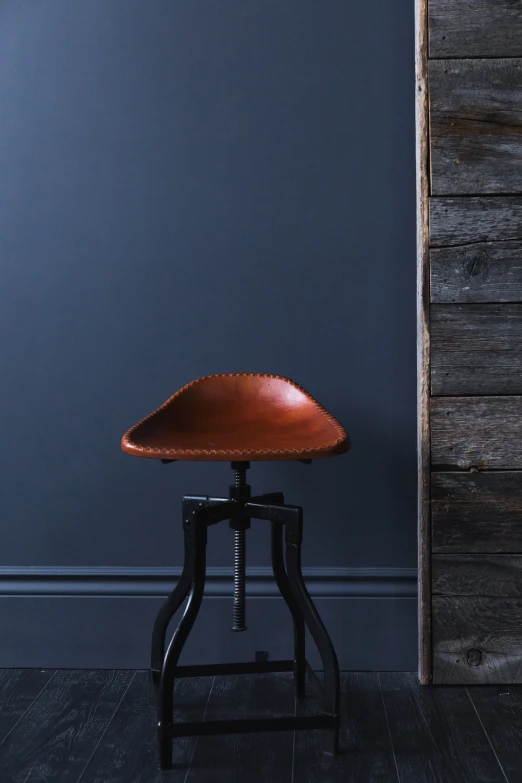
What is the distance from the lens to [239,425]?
1.63m

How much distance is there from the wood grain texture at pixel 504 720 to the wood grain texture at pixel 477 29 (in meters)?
1.45

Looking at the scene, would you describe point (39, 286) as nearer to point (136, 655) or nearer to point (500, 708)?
point (136, 655)

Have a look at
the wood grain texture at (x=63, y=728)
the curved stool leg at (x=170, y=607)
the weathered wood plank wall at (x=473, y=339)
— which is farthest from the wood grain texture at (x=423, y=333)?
the wood grain texture at (x=63, y=728)

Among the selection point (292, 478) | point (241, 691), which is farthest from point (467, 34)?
point (241, 691)

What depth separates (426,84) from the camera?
1723 mm

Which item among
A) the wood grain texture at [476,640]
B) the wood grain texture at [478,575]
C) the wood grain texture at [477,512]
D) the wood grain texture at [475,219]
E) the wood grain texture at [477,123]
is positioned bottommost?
the wood grain texture at [476,640]

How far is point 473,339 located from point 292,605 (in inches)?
28.4

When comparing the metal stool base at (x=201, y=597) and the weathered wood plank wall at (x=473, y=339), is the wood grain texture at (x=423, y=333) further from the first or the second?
the metal stool base at (x=201, y=597)

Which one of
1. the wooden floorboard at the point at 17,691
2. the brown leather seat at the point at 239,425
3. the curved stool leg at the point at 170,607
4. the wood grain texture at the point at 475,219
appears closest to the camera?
the brown leather seat at the point at 239,425

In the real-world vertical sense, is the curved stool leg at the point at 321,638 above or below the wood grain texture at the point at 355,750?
above

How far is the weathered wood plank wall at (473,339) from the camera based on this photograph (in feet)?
5.63

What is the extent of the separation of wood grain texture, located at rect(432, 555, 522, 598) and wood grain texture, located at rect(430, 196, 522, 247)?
726 millimetres

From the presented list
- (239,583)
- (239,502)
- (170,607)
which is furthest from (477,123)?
(170,607)

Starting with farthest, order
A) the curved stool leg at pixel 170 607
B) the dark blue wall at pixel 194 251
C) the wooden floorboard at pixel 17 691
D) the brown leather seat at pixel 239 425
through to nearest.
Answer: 1. the dark blue wall at pixel 194 251
2. the wooden floorboard at pixel 17 691
3. the curved stool leg at pixel 170 607
4. the brown leather seat at pixel 239 425
